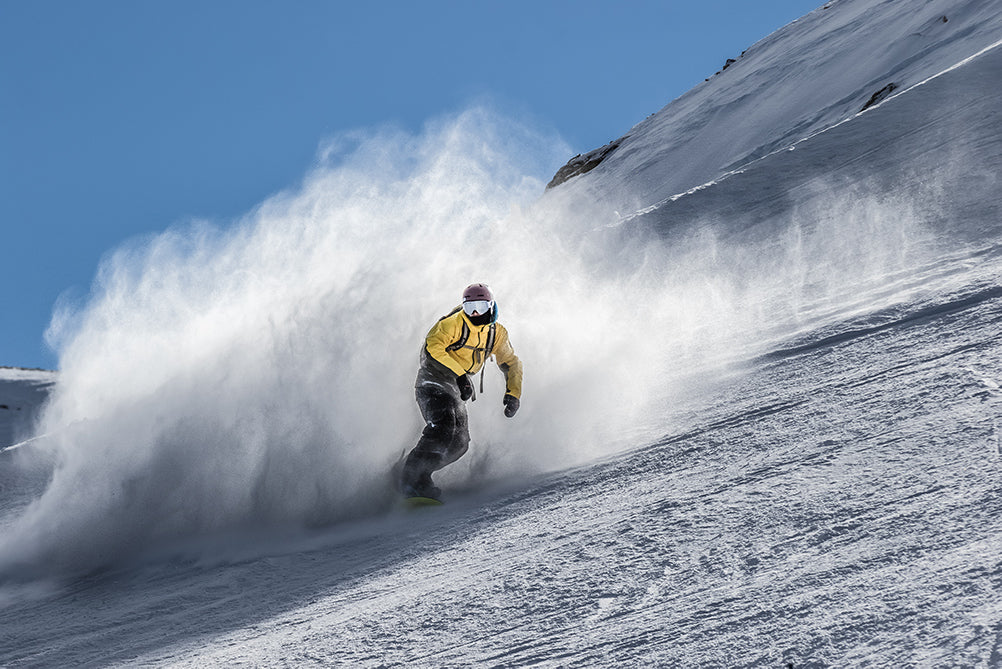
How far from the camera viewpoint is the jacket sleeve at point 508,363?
6.70 metres

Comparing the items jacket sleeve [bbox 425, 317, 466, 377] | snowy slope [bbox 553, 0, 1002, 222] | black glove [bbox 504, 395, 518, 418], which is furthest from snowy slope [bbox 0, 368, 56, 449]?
black glove [bbox 504, 395, 518, 418]

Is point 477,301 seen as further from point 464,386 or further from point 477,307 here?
point 464,386

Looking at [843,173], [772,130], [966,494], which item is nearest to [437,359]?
[966,494]

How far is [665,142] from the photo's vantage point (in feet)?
72.4

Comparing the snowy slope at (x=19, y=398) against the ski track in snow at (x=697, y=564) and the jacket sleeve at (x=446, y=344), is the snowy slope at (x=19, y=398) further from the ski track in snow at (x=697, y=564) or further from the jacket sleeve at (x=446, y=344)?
the ski track in snow at (x=697, y=564)

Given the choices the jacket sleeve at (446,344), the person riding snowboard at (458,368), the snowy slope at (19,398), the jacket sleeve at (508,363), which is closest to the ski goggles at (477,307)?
the person riding snowboard at (458,368)

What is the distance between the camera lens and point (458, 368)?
6633 millimetres

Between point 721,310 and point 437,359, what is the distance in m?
3.20

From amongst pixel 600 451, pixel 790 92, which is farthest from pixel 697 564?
pixel 790 92

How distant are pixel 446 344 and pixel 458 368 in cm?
19

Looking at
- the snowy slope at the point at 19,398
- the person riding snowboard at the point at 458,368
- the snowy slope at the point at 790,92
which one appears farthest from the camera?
the snowy slope at the point at 19,398

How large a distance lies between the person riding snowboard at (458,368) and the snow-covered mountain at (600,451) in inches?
13.2

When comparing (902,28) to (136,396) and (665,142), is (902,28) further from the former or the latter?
(136,396)

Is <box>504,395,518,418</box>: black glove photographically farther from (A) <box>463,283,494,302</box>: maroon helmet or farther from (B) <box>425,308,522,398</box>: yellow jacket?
(A) <box>463,283,494,302</box>: maroon helmet
